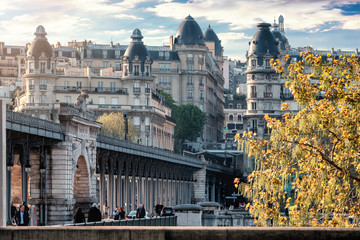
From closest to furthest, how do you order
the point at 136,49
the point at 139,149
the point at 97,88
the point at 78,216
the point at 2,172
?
the point at 2,172, the point at 78,216, the point at 139,149, the point at 97,88, the point at 136,49

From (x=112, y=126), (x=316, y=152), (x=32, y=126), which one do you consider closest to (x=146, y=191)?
(x=112, y=126)

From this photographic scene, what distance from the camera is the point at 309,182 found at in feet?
116

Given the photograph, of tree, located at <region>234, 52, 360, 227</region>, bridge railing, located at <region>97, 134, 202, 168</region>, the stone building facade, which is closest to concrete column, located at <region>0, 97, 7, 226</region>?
tree, located at <region>234, 52, 360, 227</region>

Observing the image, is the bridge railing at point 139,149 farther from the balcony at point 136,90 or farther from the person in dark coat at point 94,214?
the person in dark coat at point 94,214

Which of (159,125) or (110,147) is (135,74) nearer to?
(159,125)

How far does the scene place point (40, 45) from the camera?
175625 mm

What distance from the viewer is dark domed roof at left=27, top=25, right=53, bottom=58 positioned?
175750 mm

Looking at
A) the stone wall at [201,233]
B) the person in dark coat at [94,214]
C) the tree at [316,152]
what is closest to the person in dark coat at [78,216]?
the person in dark coat at [94,214]

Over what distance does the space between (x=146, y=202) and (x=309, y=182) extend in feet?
299

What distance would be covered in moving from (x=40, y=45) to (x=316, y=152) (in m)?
143

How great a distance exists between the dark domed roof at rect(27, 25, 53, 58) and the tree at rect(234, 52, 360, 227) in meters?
140

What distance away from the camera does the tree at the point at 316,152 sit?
34750 millimetres

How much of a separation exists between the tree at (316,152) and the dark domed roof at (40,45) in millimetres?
140366

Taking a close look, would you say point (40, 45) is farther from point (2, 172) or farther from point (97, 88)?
point (2, 172)
